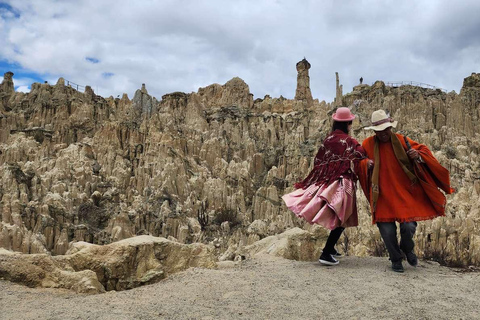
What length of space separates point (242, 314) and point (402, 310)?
1.27 m

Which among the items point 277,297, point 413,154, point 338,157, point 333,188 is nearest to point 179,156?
point 338,157

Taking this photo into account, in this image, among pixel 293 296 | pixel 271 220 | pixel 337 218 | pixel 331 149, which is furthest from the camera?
pixel 271 220

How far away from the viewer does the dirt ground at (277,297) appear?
3096mm

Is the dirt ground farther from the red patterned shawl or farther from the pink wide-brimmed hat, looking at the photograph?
the pink wide-brimmed hat

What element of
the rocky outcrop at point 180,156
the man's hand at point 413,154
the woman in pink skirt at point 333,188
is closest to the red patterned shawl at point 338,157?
the woman in pink skirt at point 333,188

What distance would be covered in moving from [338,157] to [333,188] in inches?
15.4

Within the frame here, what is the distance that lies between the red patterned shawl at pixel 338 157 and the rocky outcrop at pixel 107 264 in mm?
1917

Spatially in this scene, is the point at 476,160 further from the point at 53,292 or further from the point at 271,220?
the point at 53,292

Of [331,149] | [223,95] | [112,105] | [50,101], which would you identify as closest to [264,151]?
[223,95]

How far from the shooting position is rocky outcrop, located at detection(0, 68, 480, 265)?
25.5 m

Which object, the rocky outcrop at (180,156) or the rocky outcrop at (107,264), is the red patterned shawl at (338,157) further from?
the rocky outcrop at (180,156)

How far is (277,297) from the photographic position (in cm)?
348

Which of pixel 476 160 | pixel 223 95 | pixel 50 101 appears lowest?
pixel 476 160

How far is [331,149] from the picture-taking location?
471 centimetres
